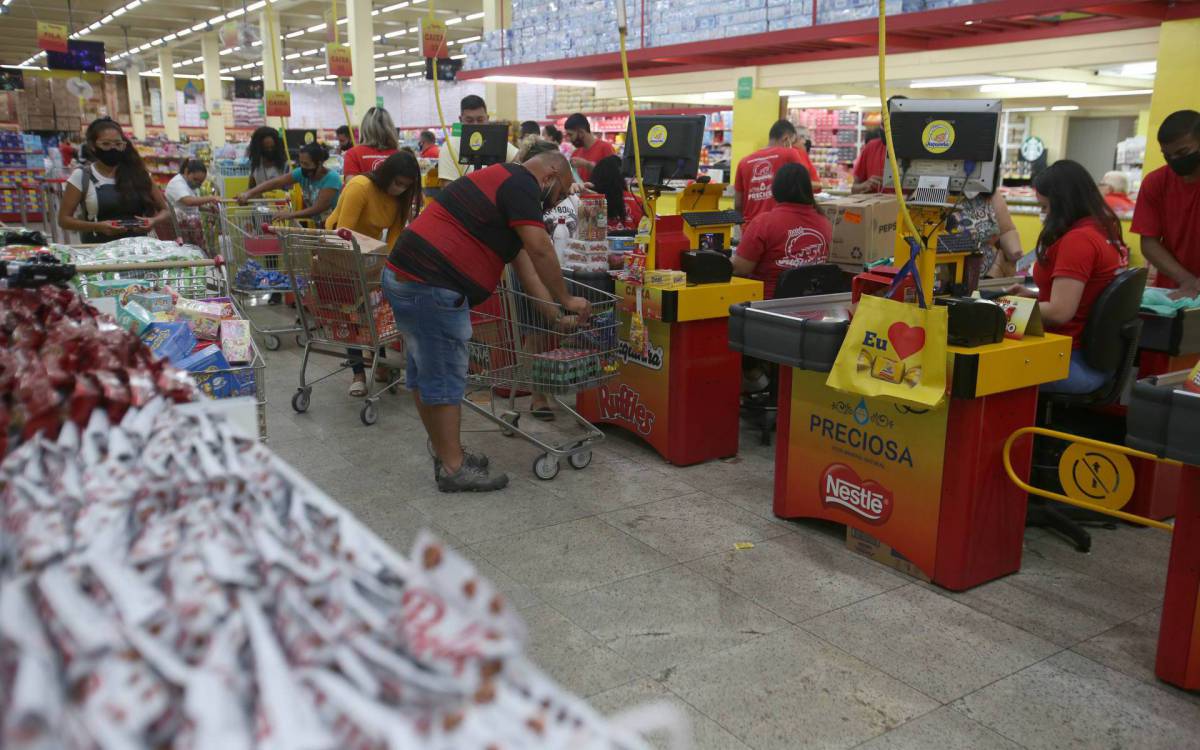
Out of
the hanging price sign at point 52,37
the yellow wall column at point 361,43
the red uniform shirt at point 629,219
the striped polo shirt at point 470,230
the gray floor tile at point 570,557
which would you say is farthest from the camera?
the yellow wall column at point 361,43

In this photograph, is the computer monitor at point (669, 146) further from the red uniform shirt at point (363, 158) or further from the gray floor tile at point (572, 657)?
the red uniform shirt at point (363, 158)

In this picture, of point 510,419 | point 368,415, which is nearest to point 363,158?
point 368,415

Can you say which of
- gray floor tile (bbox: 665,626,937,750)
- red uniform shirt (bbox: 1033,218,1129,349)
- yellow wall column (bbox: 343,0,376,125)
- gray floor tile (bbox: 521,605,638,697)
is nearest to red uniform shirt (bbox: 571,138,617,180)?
red uniform shirt (bbox: 1033,218,1129,349)

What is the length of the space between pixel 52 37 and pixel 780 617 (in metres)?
15.9

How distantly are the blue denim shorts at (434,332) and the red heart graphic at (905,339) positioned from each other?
1.75m

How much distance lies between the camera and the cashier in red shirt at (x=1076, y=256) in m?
3.63

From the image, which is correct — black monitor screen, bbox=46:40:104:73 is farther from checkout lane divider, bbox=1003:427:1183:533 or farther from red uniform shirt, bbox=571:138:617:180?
checkout lane divider, bbox=1003:427:1183:533

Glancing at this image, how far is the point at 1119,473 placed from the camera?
2.97 m

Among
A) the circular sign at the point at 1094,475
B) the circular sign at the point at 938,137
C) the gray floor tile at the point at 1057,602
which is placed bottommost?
the gray floor tile at the point at 1057,602

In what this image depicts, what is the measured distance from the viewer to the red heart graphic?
3049mm

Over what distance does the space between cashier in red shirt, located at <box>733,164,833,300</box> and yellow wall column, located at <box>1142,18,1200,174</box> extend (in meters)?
3.41

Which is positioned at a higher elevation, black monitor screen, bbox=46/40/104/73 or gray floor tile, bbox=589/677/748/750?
black monitor screen, bbox=46/40/104/73

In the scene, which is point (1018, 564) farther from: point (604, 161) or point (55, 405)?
point (604, 161)

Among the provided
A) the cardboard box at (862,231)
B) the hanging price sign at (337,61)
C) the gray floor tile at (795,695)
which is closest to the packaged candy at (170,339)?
the gray floor tile at (795,695)
